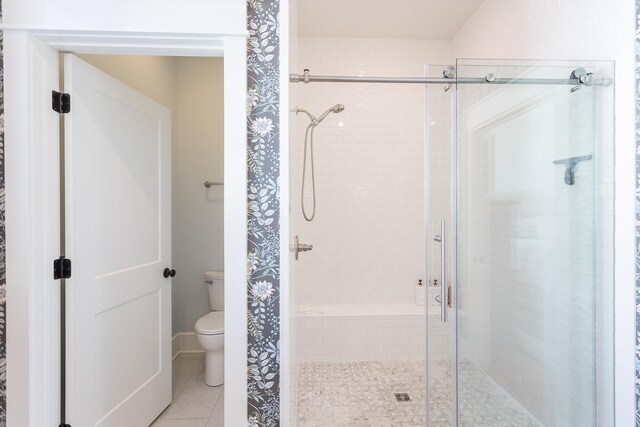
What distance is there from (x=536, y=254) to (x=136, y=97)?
224 cm

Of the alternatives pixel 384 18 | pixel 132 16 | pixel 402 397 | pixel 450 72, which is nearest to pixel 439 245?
pixel 450 72

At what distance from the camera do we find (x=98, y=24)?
3.93ft

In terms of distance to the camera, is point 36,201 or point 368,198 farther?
point 368,198

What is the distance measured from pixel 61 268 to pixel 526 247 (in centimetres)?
207

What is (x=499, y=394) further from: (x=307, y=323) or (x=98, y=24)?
(x=98, y=24)

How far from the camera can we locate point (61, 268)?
1377 millimetres

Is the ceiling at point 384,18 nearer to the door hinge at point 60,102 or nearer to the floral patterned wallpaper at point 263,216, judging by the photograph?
the floral patterned wallpaper at point 263,216

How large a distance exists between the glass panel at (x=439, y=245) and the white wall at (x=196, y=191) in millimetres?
1960

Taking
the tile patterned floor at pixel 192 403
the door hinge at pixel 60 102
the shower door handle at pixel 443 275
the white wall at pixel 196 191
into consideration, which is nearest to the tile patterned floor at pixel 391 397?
the shower door handle at pixel 443 275

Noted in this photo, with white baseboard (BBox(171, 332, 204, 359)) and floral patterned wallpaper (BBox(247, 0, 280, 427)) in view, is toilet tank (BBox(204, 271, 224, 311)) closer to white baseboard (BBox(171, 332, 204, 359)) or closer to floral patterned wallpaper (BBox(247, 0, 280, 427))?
white baseboard (BBox(171, 332, 204, 359))

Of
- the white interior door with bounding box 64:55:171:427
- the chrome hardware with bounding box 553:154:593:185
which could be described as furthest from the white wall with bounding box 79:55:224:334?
the chrome hardware with bounding box 553:154:593:185

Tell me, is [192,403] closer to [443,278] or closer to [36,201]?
[36,201]

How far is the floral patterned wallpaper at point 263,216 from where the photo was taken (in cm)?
125

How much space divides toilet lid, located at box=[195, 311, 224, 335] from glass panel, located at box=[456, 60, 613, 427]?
62.9 inches
